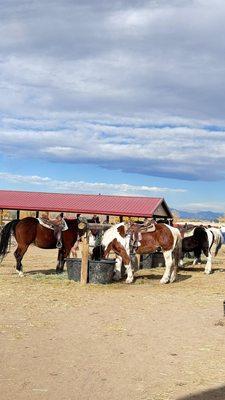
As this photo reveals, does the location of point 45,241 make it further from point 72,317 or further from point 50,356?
point 50,356

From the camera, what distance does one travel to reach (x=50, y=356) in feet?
22.5

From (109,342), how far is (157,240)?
7.88 metres

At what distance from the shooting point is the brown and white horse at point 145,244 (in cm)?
1514

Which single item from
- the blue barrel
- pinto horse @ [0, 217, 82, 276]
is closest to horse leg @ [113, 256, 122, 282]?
pinto horse @ [0, 217, 82, 276]

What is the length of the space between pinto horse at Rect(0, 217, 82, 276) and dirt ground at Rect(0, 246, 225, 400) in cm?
233

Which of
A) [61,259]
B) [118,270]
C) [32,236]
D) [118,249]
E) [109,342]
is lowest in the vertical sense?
[109,342]

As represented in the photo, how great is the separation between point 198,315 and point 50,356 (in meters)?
4.23

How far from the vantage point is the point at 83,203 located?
99.0 ft

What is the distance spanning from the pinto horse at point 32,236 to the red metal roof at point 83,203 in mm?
10977

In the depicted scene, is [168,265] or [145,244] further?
[145,244]

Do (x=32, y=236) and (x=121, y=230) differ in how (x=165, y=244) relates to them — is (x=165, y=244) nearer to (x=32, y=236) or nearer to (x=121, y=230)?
(x=121, y=230)

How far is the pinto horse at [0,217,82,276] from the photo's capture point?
623 inches

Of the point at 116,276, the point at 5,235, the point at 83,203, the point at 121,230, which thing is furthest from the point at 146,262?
the point at 83,203

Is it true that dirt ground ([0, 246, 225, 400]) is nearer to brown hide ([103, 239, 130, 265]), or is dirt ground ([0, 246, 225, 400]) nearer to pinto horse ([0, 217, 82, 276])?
brown hide ([103, 239, 130, 265])
